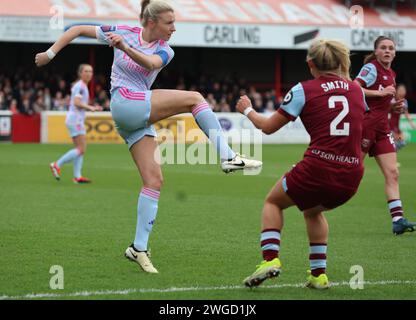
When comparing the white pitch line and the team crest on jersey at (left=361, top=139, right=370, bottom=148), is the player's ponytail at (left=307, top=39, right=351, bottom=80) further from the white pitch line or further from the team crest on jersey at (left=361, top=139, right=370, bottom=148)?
the team crest on jersey at (left=361, top=139, right=370, bottom=148)

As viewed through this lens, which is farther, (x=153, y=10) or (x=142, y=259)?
(x=142, y=259)

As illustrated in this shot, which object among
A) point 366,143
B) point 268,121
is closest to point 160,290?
point 268,121

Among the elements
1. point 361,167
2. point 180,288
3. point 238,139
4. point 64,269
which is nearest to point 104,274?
point 64,269

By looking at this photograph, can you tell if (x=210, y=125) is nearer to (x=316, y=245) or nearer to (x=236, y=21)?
(x=316, y=245)

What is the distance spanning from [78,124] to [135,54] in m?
10.7

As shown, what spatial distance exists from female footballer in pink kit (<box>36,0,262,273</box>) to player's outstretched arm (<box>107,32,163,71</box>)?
0.05m

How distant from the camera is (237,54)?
4175 cm

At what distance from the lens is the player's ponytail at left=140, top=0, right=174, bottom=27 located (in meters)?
7.59

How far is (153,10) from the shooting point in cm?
760

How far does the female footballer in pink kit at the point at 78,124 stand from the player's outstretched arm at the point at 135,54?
9.72 meters

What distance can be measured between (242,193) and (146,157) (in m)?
8.06

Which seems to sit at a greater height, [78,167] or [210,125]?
[78,167]

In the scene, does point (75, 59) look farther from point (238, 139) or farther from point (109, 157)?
point (109, 157)

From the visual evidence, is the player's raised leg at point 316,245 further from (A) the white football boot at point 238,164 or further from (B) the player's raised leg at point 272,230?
(A) the white football boot at point 238,164
